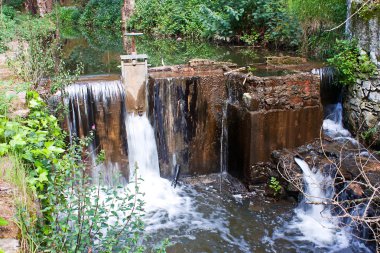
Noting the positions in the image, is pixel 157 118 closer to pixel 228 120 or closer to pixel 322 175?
pixel 228 120

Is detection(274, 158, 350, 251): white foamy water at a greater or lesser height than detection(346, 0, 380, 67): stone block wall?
lesser

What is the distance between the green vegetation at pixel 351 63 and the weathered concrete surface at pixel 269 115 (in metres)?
0.93

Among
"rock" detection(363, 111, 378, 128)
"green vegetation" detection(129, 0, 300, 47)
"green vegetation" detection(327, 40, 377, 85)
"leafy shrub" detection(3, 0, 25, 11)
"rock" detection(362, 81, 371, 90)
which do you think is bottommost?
"rock" detection(363, 111, 378, 128)

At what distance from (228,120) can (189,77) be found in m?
1.16

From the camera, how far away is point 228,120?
316 inches

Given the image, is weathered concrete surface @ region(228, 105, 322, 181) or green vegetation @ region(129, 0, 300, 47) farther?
green vegetation @ region(129, 0, 300, 47)

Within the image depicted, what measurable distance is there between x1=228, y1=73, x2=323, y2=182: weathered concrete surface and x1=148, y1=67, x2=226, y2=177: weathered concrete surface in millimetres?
404

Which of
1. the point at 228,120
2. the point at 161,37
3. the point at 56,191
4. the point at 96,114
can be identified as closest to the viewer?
the point at 56,191

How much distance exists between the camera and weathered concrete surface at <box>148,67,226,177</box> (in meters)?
7.81

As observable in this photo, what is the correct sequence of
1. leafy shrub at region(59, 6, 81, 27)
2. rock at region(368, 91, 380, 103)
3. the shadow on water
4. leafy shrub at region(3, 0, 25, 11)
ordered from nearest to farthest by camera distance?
rock at region(368, 91, 380, 103) → the shadow on water → leafy shrub at region(59, 6, 81, 27) → leafy shrub at region(3, 0, 25, 11)

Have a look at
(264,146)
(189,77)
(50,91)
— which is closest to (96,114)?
(50,91)

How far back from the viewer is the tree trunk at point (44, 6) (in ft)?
76.0

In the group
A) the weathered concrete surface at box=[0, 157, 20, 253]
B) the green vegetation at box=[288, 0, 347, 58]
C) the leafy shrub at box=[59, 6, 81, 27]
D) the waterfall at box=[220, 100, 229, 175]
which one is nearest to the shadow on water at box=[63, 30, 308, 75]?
the green vegetation at box=[288, 0, 347, 58]

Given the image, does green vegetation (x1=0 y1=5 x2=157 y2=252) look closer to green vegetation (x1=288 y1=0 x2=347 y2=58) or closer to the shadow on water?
the shadow on water
